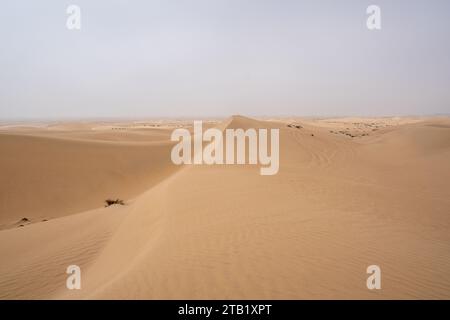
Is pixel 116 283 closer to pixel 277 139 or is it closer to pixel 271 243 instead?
pixel 271 243

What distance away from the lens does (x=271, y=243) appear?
178 inches

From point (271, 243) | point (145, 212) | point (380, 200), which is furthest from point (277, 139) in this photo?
point (271, 243)

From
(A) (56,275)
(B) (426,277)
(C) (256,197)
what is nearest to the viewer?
(B) (426,277)

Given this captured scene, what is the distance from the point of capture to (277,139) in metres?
17.1

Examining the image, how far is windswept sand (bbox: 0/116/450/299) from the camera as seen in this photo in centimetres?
346

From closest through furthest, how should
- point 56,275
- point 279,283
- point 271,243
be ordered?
point 279,283 → point 271,243 → point 56,275

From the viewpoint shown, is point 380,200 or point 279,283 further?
point 380,200

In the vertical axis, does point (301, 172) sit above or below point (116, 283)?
above

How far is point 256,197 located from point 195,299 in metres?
4.52

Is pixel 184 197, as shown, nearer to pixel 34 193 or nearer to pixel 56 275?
pixel 56 275

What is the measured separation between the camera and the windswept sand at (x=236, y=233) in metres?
3.46

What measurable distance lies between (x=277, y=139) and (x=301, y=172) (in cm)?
627

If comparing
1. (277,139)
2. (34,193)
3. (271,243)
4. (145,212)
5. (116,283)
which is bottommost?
(116,283)

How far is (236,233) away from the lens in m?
4.98
